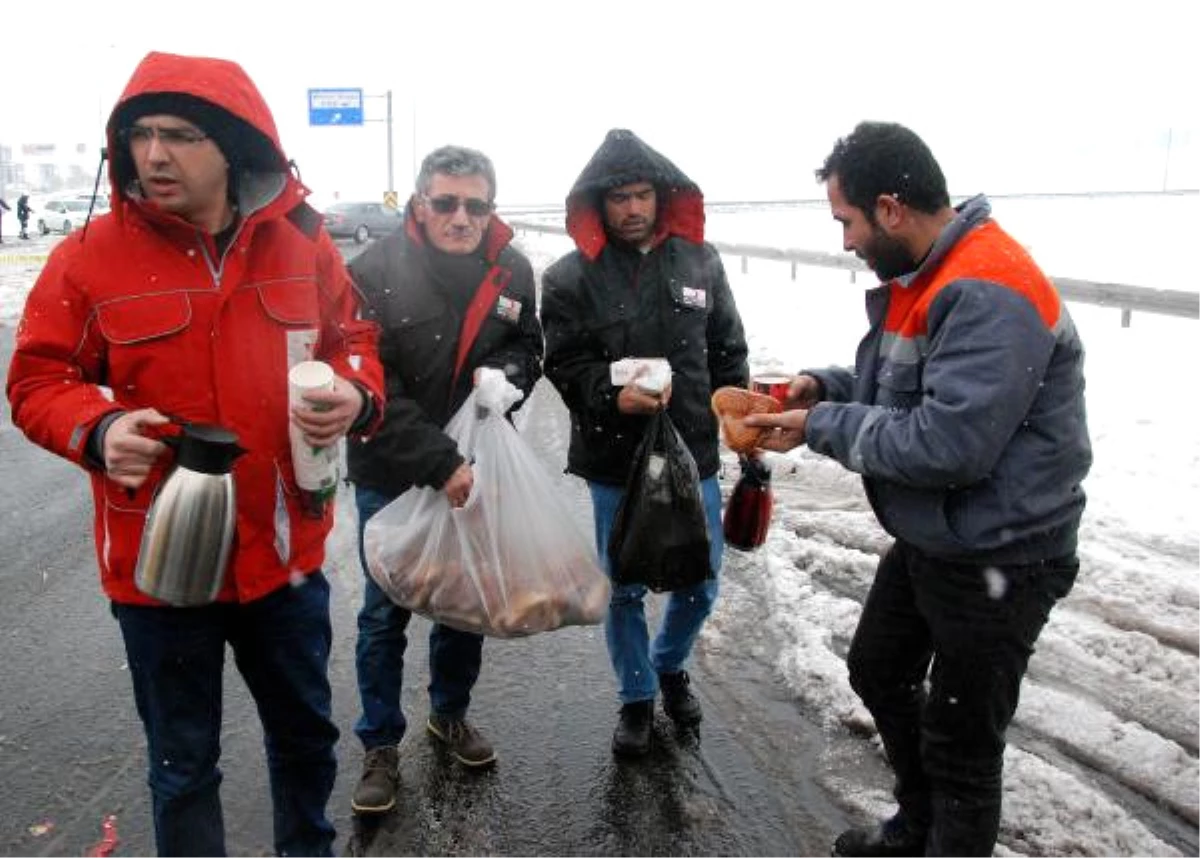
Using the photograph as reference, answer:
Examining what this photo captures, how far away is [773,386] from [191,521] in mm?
1640

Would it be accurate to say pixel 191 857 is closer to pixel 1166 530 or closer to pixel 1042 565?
pixel 1042 565

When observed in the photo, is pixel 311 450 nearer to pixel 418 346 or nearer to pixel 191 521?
pixel 191 521

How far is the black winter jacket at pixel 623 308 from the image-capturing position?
325cm

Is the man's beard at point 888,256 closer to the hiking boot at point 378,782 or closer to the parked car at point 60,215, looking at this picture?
the hiking boot at point 378,782

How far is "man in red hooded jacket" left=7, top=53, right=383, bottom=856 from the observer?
211 centimetres

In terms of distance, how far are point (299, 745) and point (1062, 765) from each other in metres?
2.50

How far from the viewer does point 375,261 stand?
306 centimetres

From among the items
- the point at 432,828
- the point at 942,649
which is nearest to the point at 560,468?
the point at 432,828

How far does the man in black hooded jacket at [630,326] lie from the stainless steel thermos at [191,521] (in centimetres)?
139

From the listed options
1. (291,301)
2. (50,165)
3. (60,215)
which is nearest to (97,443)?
(291,301)

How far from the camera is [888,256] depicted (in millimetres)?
2367

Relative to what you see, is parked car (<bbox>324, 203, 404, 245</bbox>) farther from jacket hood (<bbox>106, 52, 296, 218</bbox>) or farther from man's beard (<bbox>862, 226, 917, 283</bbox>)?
man's beard (<bbox>862, 226, 917, 283</bbox>)

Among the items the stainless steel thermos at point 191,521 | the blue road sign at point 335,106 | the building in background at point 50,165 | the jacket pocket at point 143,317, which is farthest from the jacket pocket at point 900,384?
the building in background at point 50,165

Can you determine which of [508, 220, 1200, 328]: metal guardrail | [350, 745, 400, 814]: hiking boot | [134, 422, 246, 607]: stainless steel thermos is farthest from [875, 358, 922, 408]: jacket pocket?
[508, 220, 1200, 328]: metal guardrail
